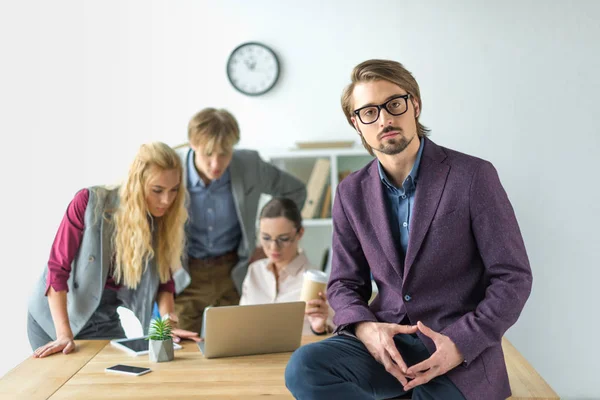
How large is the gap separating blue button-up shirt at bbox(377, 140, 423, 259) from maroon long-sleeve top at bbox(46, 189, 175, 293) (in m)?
1.20

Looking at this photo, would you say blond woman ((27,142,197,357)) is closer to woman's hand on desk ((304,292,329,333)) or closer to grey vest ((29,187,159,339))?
grey vest ((29,187,159,339))

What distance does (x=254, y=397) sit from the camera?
1.91 m

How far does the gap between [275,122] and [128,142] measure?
903 mm

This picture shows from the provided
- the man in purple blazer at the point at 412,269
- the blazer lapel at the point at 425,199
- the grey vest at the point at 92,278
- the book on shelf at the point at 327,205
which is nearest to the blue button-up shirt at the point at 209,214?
the grey vest at the point at 92,278

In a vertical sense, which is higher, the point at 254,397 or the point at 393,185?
the point at 393,185

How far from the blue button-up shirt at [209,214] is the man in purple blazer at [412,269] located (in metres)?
1.28

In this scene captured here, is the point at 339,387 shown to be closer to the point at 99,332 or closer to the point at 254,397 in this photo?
the point at 254,397

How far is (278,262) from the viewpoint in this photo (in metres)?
3.15

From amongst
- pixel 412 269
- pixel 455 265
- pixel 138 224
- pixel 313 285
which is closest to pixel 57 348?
pixel 138 224

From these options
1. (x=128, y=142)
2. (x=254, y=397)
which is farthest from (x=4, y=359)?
(x=254, y=397)

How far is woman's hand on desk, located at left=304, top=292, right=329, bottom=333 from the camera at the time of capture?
8.29 feet

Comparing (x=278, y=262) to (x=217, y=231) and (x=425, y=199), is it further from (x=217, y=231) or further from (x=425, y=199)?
(x=425, y=199)

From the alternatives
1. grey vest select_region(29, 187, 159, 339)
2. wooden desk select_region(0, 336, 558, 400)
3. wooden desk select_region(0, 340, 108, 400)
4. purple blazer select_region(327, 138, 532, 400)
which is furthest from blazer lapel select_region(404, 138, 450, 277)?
grey vest select_region(29, 187, 159, 339)

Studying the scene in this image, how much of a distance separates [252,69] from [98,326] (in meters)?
1.96
